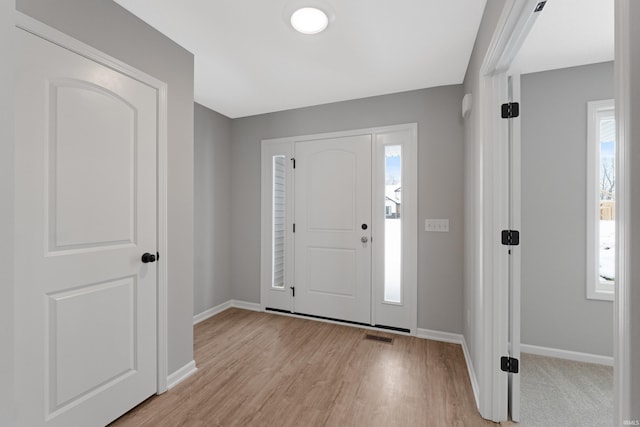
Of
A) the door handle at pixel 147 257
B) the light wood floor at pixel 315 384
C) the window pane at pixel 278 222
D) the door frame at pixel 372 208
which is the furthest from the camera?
the window pane at pixel 278 222

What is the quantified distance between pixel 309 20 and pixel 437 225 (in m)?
2.04

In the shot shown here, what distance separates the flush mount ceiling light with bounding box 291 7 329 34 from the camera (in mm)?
1706

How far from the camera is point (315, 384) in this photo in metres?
2.03

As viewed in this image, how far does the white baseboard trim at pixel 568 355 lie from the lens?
2262 millimetres

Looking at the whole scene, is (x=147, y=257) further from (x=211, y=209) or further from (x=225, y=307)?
(x=225, y=307)

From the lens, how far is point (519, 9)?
115 cm

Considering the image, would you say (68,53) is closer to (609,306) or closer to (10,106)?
(10,106)

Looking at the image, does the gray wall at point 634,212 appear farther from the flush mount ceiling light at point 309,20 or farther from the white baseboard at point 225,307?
the white baseboard at point 225,307

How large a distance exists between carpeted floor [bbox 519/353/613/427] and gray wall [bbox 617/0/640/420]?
5.00 ft

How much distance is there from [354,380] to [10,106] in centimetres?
228

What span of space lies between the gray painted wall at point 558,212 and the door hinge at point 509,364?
1.11 m

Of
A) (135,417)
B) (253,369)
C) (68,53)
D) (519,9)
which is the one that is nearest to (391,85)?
(519,9)

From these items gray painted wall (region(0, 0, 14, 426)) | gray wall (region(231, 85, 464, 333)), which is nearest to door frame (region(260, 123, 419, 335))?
gray wall (region(231, 85, 464, 333))

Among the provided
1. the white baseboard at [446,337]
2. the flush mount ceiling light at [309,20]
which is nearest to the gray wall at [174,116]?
the flush mount ceiling light at [309,20]
